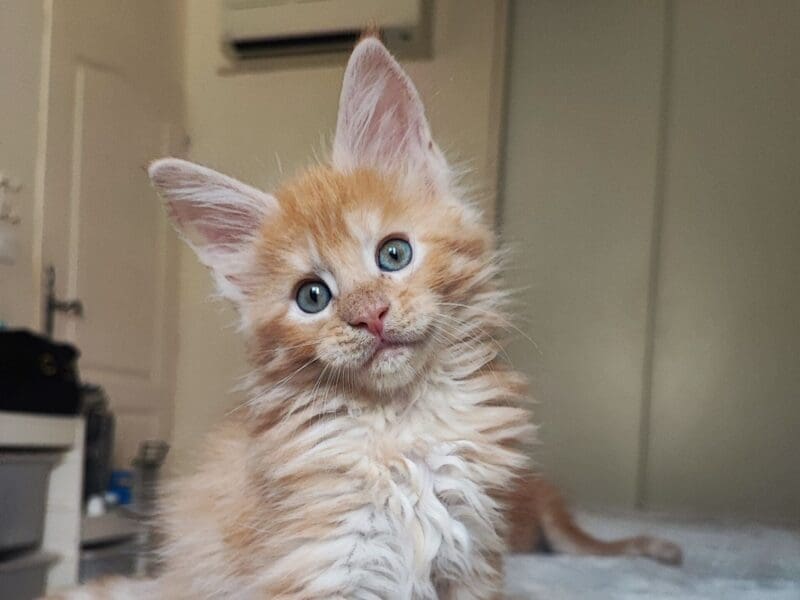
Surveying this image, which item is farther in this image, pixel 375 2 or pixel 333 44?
pixel 333 44

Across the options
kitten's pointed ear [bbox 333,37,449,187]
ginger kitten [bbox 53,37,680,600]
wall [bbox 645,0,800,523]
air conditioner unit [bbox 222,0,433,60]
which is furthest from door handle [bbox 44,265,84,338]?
wall [bbox 645,0,800,523]

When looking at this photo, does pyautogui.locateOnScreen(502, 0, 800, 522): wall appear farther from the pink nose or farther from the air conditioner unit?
the pink nose

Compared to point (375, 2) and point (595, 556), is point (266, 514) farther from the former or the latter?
point (375, 2)

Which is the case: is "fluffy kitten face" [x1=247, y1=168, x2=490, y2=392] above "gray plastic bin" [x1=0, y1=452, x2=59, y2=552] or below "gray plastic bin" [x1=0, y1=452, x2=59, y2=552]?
above

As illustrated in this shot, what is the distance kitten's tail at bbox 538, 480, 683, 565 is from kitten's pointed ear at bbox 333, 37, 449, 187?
36.7 inches

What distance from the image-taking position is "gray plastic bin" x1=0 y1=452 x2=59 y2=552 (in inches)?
61.9

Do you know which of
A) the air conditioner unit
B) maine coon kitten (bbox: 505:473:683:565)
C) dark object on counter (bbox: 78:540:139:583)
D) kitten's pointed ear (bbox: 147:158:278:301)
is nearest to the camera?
kitten's pointed ear (bbox: 147:158:278:301)

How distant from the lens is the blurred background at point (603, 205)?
2479 millimetres

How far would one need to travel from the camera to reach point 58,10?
223cm

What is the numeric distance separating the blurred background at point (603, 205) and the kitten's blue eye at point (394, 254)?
5.29 ft

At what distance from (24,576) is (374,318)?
1300mm

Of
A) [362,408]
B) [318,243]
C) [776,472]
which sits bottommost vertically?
[776,472]

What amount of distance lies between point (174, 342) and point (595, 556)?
174 centimetres

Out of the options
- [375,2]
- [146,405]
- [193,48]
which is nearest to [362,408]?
[375,2]
